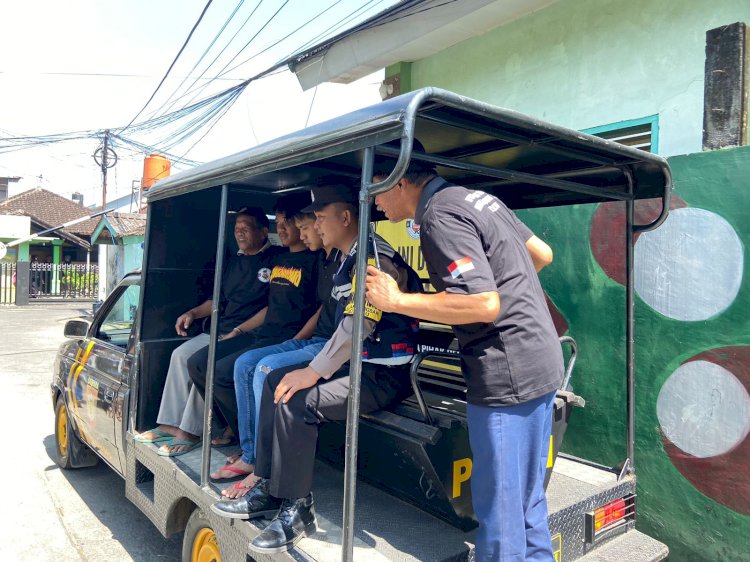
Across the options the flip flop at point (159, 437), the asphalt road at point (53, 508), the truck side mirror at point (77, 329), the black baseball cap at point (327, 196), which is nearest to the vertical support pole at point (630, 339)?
the black baseball cap at point (327, 196)

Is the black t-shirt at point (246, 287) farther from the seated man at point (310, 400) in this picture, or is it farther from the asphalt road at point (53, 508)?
the asphalt road at point (53, 508)

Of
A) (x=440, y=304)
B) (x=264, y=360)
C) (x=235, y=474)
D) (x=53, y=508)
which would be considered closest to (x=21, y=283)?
(x=53, y=508)

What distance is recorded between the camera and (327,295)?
3.35 meters

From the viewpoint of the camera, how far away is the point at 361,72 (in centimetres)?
827

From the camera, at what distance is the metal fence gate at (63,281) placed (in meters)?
25.1

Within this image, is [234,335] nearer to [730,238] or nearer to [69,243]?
[730,238]

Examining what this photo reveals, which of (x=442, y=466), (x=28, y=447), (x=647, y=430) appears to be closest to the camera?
(x=442, y=466)

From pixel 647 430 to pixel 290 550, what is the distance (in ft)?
7.97

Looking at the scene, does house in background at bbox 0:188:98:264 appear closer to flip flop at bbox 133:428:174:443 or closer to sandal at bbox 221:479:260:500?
flip flop at bbox 133:428:174:443

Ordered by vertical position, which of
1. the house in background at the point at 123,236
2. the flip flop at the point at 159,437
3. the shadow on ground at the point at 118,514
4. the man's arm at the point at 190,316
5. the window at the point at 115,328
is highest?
the house in background at the point at 123,236

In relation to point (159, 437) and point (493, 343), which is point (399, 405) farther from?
point (159, 437)

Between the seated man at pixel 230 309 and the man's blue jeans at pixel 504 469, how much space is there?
2.12 meters

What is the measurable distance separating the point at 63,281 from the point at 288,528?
88.1 ft

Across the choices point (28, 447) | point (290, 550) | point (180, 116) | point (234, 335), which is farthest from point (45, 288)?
point (290, 550)
